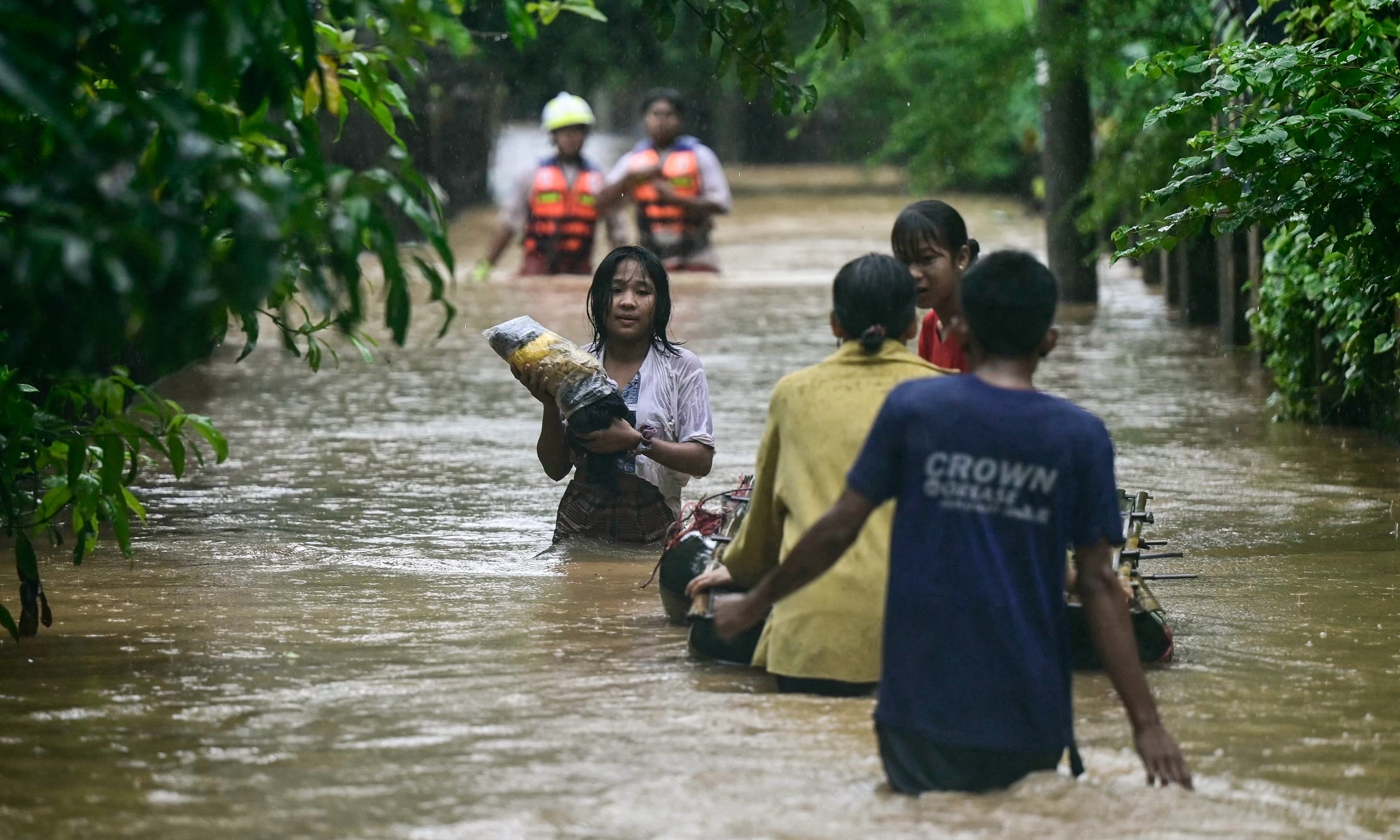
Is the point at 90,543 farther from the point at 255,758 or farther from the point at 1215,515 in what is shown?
the point at 1215,515

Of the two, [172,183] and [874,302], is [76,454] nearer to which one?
[172,183]

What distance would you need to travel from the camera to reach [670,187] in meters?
19.5

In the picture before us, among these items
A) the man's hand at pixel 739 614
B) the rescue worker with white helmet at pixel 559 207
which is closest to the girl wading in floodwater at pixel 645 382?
the man's hand at pixel 739 614

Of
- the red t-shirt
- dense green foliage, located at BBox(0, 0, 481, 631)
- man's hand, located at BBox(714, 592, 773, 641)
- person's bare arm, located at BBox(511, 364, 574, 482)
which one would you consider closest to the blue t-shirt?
man's hand, located at BBox(714, 592, 773, 641)

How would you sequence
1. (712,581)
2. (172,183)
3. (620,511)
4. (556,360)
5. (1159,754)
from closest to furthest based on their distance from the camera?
(172,183) < (1159,754) < (712,581) < (556,360) < (620,511)

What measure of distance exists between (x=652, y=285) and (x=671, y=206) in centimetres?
1256

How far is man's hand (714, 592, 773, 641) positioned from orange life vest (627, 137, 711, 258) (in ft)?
48.6

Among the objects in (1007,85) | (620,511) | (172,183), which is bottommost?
(620,511)

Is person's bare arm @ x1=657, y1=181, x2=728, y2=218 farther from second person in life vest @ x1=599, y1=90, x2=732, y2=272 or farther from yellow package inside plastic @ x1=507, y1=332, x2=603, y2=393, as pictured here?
yellow package inside plastic @ x1=507, y1=332, x2=603, y2=393

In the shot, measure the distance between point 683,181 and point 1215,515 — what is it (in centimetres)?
1146

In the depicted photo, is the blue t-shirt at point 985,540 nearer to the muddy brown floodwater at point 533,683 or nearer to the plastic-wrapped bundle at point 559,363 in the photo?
the muddy brown floodwater at point 533,683

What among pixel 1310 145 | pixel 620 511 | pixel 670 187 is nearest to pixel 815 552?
pixel 620 511

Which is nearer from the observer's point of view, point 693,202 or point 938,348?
point 938,348

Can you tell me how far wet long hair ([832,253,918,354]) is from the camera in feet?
16.7
